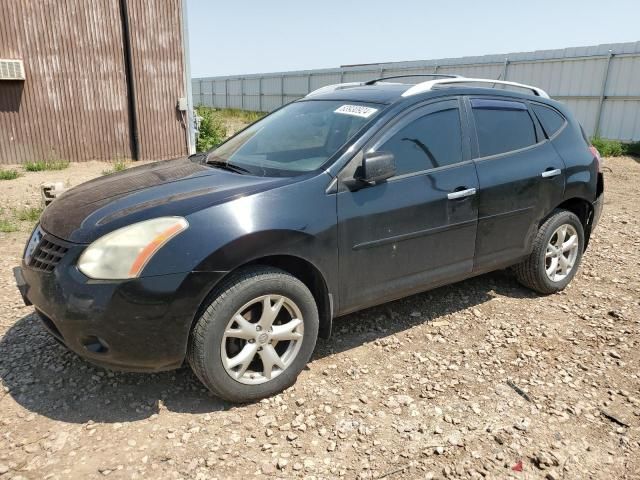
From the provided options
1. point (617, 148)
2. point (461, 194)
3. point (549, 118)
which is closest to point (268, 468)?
point (461, 194)

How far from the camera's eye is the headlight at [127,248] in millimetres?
2441

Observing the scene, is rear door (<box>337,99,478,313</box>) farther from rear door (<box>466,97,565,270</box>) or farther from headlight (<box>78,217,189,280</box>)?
headlight (<box>78,217,189,280</box>)

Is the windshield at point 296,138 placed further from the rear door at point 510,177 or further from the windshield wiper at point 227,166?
the rear door at point 510,177

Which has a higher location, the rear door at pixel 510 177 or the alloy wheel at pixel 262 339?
the rear door at pixel 510 177

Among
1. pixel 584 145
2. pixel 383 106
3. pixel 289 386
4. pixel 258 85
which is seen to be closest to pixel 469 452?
pixel 289 386

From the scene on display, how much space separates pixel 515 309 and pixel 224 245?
103 inches

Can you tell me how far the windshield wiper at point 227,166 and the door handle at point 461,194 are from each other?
1.36 m

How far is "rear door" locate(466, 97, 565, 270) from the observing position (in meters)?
3.65

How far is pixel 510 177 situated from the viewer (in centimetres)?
373

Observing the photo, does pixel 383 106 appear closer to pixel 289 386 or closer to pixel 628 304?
pixel 289 386

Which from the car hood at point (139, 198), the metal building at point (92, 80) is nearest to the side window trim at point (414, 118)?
the car hood at point (139, 198)

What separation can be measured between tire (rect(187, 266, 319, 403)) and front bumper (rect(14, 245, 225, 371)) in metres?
0.11

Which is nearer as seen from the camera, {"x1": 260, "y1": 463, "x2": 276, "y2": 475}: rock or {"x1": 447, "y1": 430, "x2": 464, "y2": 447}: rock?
{"x1": 260, "y1": 463, "x2": 276, "y2": 475}: rock

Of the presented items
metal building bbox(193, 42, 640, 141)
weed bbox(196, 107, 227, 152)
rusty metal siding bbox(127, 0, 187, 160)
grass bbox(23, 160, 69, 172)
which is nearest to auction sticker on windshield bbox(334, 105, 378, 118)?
grass bbox(23, 160, 69, 172)
